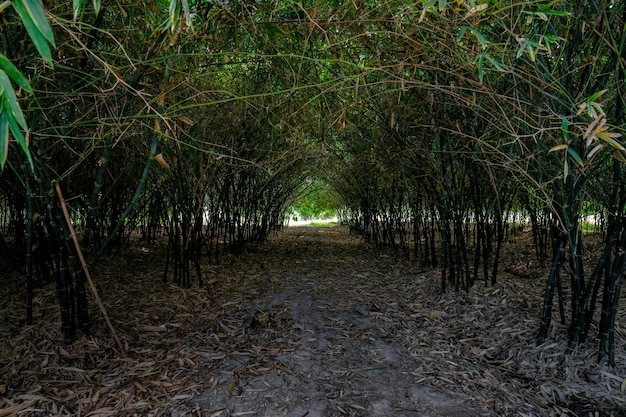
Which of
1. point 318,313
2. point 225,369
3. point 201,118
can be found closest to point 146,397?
point 225,369

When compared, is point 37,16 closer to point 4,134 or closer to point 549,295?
point 4,134

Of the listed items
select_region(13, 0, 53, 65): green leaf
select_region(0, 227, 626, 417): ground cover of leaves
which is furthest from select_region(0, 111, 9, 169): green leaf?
select_region(0, 227, 626, 417): ground cover of leaves

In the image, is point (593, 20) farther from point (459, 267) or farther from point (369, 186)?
point (369, 186)

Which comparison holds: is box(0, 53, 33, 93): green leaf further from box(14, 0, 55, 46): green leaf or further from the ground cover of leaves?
the ground cover of leaves

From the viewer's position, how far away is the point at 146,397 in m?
1.77

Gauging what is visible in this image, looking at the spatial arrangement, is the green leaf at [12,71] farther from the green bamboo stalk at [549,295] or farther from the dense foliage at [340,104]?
the green bamboo stalk at [549,295]

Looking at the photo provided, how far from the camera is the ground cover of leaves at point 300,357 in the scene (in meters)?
1.73

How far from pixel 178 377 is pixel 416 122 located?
2.62 m

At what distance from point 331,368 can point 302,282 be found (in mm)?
1800

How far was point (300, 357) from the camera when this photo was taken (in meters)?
2.15

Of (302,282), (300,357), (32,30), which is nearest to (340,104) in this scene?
(302,282)

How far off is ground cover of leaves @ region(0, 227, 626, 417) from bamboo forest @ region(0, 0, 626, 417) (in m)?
0.01

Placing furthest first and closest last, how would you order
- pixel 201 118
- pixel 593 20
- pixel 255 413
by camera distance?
A: pixel 201 118 < pixel 593 20 < pixel 255 413

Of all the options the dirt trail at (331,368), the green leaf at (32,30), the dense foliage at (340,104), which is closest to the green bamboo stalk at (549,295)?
the dense foliage at (340,104)
